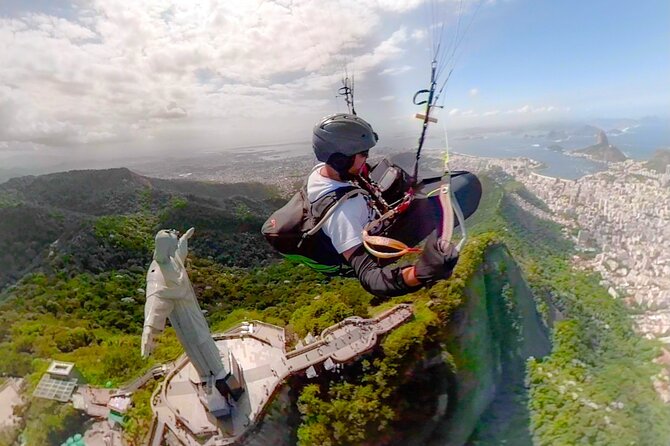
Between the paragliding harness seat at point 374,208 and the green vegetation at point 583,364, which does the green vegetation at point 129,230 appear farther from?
the paragliding harness seat at point 374,208

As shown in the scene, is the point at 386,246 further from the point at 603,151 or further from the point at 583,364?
the point at 603,151

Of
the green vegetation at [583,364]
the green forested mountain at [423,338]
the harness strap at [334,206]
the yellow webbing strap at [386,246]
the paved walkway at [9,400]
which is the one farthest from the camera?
the paved walkway at [9,400]

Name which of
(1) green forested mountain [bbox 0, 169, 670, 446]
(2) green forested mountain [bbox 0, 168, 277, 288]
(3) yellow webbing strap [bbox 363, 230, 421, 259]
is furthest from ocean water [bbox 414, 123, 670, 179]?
(3) yellow webbing strap [bbox 363, 230, 421, 259]

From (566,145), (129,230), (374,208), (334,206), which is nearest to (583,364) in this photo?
(566,145)

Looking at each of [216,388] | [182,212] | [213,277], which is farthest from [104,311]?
[216,388]

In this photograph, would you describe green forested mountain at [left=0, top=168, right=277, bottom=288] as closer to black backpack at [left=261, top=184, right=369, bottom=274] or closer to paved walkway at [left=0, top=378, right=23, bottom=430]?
paved walkway at [left=0, top=378, right=23, bottom=430]

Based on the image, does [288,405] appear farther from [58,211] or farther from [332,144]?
[58,211]

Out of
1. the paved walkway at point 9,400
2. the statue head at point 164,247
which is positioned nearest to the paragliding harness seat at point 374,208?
the statue head at point 164,247
